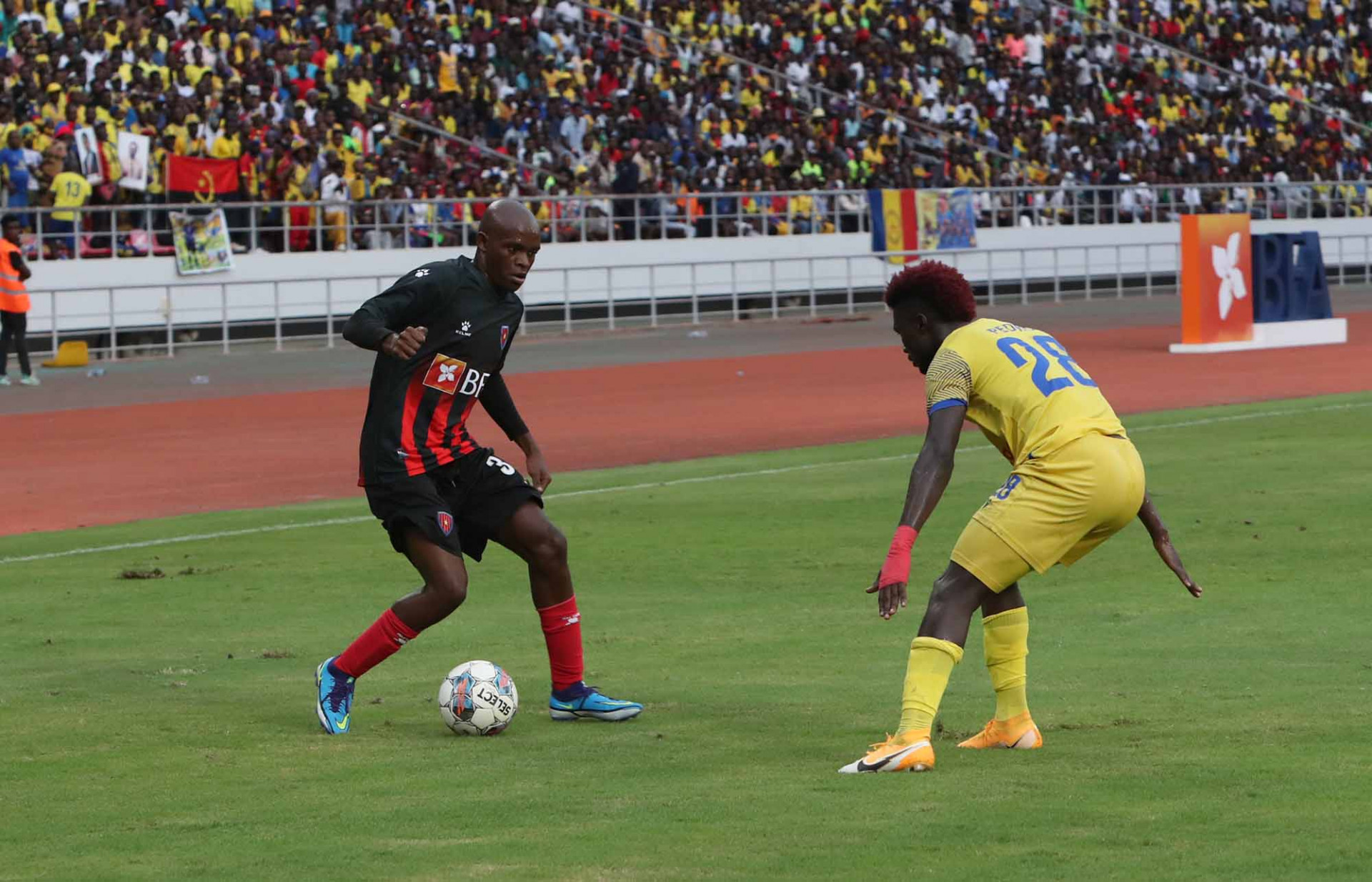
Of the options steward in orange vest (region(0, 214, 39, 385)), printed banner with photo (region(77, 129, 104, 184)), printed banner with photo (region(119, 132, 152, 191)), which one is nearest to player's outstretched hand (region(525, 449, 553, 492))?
steward in orange vest (region(0, 214, 39, 385))

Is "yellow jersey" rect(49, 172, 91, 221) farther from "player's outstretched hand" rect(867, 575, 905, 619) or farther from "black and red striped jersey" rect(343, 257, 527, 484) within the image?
"player's outstretched hand" rect(867, 575, 905, 619)

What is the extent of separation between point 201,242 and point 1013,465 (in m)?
26.5

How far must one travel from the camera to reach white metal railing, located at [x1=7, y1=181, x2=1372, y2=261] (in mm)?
31188

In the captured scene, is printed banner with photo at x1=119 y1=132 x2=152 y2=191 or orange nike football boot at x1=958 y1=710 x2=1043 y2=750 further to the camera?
printed banner with photo at x1=119 y1=132 x2=152 y2=191

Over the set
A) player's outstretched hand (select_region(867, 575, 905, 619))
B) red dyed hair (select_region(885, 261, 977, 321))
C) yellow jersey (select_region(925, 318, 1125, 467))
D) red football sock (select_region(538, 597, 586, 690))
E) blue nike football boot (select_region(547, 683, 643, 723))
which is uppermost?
red dyed hair (select_region(885, 261, 977, 321))

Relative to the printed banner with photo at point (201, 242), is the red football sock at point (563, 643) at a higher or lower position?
lower

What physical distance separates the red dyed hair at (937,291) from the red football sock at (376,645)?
2382mm

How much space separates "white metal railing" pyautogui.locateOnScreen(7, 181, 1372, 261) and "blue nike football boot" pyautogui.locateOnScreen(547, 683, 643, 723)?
23.7m

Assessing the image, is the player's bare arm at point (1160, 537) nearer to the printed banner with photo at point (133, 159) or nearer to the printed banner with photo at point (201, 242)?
the printed banner with photo at point (201, 242)

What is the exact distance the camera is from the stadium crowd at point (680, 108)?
3262cm

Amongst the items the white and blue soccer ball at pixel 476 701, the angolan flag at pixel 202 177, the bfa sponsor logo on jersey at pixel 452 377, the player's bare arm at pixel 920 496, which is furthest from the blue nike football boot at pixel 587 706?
the angolan flag at pixel 202 177

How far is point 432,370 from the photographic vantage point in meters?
7.86

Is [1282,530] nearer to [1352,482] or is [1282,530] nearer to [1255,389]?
[1352,482]

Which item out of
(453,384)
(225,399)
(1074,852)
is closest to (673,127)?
(225,399)
